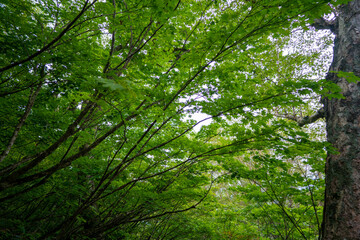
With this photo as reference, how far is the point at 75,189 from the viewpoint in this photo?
2.89 meters

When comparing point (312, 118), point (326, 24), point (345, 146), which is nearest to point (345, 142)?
point (345, 146)

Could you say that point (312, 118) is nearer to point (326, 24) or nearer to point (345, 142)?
point (345, 142)

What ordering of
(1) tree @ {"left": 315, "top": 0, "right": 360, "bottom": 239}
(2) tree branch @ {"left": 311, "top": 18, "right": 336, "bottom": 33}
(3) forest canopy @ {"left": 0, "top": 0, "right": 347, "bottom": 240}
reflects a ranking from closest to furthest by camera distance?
(3) forest canopy @ {"left": 0, "top": 0, "right": 347, "bottom": 240} < (1) tree @ {"left": 315, "top": 0, "right": 360, "bottom": 239} < (2) tree branch @ {"left": 311, "top": 18, "right": 336, "bottom": 33}

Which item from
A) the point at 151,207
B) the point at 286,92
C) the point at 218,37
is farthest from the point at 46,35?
the point at 151,207

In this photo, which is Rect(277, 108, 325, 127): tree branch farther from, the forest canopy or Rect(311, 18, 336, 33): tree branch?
Rect(311, 18, 336, 33): tree branch

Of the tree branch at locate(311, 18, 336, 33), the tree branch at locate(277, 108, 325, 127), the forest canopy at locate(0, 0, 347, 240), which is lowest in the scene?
the forest canopy at locate(0, 0, 347, 240)

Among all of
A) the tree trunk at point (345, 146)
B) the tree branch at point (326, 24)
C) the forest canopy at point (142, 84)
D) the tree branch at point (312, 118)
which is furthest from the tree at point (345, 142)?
the tree branch at point (312, 118)

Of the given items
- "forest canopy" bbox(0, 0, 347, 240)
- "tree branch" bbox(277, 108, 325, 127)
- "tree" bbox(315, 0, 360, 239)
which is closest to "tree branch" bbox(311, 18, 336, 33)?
"tree" bbox(315, 0, 360, 239)

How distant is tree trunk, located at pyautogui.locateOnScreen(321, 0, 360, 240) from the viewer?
2.24 metres

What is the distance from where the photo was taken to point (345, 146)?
2559 millimetres

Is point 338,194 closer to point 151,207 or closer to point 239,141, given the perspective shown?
point 239,141

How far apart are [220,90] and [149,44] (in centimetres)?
134

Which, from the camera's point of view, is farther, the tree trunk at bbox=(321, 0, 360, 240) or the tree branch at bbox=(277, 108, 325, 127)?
the tree branch at bbox=(277, 108, 325, 127)

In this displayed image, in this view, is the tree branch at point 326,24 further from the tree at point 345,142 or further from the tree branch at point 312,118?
the tree branch at point 312,118
